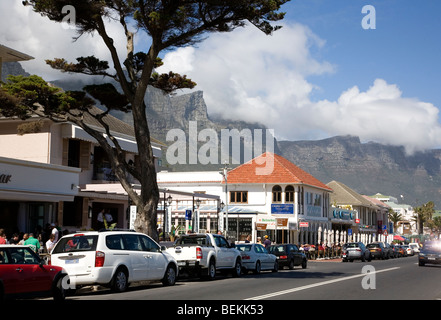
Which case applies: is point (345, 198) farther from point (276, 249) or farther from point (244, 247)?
point (244, 247)

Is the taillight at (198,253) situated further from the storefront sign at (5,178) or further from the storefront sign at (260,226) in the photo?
the storefront sign at (260,226)

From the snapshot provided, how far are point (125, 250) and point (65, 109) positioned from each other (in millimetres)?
7634

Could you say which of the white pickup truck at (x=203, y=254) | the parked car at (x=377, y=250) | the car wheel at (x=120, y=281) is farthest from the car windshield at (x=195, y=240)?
the parked car at (x=377, y=250)

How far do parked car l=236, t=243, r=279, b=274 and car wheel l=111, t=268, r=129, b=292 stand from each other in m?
10.4

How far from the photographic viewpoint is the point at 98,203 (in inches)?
1566

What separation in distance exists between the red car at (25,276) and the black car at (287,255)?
63.0 feet

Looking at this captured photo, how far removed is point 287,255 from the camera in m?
33.9

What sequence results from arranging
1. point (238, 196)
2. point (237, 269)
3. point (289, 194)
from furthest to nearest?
point (238, 196) < point (289, 194) < point (237, 269)

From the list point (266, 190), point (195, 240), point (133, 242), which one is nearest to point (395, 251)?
point (266, 190)

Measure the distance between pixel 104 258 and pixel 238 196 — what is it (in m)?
46.9

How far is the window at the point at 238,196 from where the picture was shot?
64000 mm
